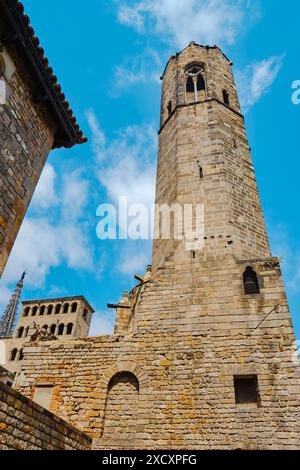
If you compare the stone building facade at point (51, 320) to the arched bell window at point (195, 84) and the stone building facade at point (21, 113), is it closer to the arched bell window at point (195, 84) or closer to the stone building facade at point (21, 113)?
the arched bell window at point (195, 84)

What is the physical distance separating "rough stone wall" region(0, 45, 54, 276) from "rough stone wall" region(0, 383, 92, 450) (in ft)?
7.54

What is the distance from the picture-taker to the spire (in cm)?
5308

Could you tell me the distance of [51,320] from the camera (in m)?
37.9

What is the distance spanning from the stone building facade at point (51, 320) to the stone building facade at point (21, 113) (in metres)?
30.5

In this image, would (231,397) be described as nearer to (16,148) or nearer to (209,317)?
(209,317)

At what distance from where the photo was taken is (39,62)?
7195 mm

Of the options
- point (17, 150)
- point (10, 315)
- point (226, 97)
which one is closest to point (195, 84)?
point (226, 97)

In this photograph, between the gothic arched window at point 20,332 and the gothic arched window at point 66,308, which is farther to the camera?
the gothic arched window at point 66,308

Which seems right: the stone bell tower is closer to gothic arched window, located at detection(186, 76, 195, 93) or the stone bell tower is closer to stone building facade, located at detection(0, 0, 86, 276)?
gothic arched window, located at detection(186, 76, 195, 93)

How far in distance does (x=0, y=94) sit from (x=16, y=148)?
98 cm

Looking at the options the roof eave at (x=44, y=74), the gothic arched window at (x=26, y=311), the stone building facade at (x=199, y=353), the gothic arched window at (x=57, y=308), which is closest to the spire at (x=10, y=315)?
the gothic arched window at (x=26, y=311)

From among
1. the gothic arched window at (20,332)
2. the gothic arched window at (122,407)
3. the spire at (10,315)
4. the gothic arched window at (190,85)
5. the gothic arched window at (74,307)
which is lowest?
the gothic arched window at (122,407)

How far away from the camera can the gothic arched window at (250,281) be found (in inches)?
358
